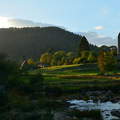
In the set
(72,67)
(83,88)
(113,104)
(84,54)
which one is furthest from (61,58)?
(113,104)

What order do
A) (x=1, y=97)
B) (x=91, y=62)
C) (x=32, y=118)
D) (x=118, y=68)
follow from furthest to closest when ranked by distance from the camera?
(x=91, y=62), (x=118, y=68), (x=32, y=118), (x=1, y=97)

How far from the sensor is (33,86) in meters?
57.6

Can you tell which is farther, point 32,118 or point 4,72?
point 32,118

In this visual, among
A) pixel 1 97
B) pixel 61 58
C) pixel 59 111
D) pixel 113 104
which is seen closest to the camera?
pixel 1 97

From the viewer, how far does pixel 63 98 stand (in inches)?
2181

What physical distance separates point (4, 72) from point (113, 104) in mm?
29791

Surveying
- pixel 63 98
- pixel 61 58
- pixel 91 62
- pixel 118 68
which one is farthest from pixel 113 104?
pixel 61 58

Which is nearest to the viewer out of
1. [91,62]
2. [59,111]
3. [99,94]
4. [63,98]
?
[59,111]

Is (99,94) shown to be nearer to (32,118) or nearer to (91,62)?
(32,118)

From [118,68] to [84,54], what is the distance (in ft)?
59.7

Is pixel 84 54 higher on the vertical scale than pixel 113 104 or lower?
higher

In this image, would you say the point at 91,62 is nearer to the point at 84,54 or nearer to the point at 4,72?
the point at 84,54

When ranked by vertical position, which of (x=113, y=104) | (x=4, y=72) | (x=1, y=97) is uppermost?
(x=4, y=72)

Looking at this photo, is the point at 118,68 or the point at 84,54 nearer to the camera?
the point at 118,68
